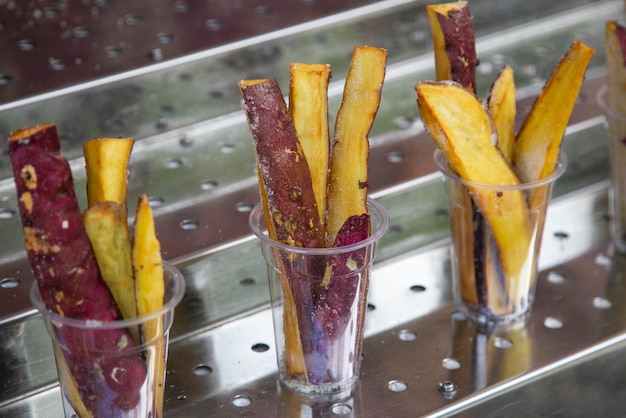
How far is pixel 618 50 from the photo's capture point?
1301 mm

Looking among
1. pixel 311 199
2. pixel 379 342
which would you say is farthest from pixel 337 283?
pixel 379 342

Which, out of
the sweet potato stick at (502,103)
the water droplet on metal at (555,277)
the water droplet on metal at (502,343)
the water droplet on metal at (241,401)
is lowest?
the water droplet on metal at (555,277)

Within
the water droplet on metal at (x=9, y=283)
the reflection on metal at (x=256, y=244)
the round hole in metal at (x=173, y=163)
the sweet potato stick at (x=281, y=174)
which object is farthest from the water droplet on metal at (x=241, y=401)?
the round hole in metal at (x=173, y=163)

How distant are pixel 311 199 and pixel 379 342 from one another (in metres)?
0.29

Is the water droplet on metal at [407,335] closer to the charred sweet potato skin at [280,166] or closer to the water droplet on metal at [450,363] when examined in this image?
the water droplet on metal at [450,363]

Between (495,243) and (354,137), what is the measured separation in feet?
0.87

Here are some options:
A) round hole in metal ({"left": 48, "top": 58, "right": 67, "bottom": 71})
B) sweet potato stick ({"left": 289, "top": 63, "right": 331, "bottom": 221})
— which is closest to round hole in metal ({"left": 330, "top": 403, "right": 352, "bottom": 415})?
sweet potato stick ({"left": 289, "top": 63, "right": 331, "bottom": 221})

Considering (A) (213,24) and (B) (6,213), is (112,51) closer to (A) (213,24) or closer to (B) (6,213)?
(A) (213,24)

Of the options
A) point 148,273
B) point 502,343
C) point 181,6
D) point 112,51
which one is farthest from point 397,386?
point 181,6

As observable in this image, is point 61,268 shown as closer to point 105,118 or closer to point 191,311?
point 191,311

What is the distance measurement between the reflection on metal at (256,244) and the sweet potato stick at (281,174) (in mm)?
184

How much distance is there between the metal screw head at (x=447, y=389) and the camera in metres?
1.16

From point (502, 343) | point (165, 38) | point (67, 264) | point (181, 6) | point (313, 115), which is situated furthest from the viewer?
point (181, 6)

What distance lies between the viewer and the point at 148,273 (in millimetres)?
931
